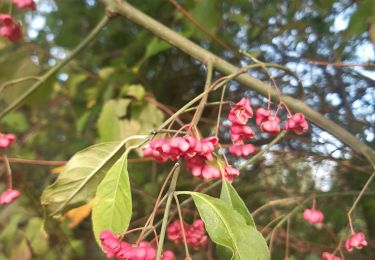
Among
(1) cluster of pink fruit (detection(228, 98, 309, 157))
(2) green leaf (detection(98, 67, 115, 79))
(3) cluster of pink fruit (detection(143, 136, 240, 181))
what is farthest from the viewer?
(2) green leaf (detection(98, 67, 115, 79))

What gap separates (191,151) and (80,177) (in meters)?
0.30

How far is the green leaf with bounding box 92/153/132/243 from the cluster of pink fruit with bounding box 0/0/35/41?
2.97ft

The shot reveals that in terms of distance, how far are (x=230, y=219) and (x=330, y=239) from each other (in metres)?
1.14

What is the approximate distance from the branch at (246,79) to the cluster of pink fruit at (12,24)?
281mm

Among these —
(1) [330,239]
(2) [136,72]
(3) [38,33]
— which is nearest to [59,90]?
(3) [38,33]

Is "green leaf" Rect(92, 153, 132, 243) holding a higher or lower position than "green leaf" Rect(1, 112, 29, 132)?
lower

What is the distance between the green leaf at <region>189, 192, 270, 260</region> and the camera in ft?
2.75

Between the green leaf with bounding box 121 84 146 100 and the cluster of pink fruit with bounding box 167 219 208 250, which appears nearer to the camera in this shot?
the cluster of pink fruit with bounding box 167 219 208 250

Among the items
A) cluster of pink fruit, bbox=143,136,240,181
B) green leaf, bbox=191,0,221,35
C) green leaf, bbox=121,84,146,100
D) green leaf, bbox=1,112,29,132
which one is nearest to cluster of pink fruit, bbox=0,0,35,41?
green leaf, bbox=121,84,146,100

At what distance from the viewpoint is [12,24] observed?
168cm

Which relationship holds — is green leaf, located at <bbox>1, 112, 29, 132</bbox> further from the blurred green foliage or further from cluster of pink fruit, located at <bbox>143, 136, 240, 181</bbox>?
cluster of pink fruit, located at <bbox>143, 136, 240, 181</bbox>

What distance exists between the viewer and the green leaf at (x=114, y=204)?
36.9 inches

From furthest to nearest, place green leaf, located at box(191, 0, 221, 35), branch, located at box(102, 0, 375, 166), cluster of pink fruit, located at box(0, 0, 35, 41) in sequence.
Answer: green leaf, located at box(191, 0, 221, 35), cluster of pink fruit, located at box(0, 0, 35, 41), branch, located at box(102, 0, 375, 166)

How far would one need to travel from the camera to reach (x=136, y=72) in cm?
222
